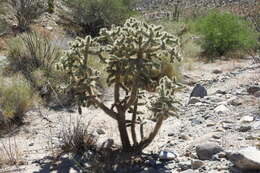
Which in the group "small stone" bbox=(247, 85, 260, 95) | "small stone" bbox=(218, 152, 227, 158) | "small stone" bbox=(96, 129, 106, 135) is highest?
"small stone" bbox=(247, 85, 260, 95)

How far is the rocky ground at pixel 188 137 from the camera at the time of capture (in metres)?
4.93

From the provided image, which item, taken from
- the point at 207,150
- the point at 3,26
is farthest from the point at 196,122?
the point at 3,26

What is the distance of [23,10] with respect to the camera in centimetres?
1703

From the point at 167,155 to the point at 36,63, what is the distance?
5566 mm

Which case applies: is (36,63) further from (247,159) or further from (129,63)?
(247,159)

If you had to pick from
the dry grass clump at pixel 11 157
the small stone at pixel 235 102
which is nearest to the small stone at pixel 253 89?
the small stone at pixel 235 102

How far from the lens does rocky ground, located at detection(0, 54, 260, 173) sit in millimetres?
4930

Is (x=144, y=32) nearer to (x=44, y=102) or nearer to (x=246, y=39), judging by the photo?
(x=44, y=102)

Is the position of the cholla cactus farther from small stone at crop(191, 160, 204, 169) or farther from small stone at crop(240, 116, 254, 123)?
small stone at crop(240, 116, 254, 123)

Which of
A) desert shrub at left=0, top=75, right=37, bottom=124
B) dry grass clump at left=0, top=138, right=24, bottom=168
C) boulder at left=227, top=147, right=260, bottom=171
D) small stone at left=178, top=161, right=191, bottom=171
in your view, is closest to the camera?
boulder at left=227, top=147, right=260, bottom=171

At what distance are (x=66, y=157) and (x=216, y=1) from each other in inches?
1616

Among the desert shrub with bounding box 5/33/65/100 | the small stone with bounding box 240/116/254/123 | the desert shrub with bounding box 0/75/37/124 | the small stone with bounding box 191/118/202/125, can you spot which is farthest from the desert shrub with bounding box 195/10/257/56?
the small stone with bounding box 240/116/254/123

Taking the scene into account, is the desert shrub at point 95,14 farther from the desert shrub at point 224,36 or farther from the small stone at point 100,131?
the small stone at point 100,131

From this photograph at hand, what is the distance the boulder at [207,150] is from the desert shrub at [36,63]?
4353 mm
